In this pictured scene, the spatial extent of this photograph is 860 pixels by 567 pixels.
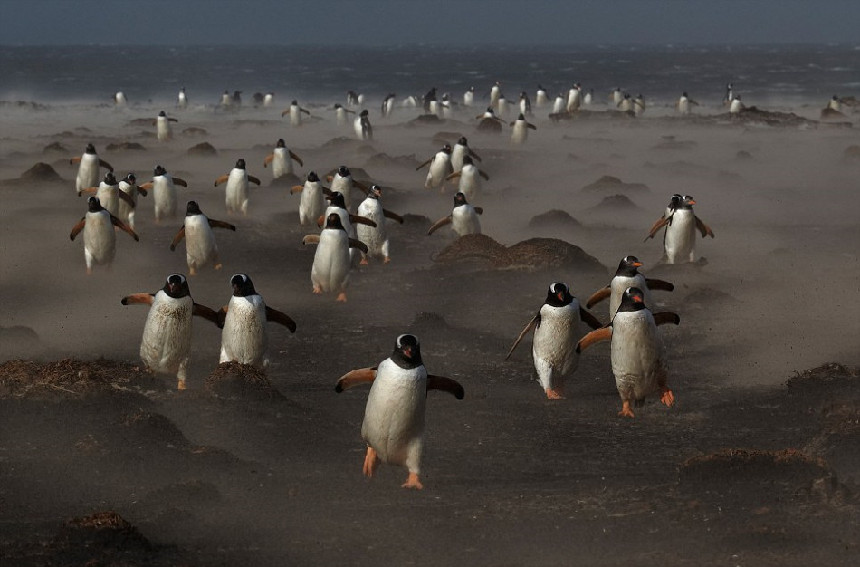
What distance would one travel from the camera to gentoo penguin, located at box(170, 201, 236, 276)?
51.2ft

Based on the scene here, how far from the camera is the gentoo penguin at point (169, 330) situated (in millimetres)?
10703

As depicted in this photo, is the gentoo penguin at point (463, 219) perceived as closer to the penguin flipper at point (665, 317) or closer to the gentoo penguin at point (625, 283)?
the gentoo penguin at point (625, 283)

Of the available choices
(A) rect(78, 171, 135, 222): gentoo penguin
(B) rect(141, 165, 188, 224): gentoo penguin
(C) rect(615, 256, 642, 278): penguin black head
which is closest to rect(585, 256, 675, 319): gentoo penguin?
(C) rect(615, 256, 642, 278): penguin black head

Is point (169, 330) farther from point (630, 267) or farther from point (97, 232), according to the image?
point (97, 232)

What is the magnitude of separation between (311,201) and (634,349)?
10541 mm

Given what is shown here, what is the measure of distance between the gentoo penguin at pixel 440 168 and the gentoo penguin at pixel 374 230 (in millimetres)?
7331

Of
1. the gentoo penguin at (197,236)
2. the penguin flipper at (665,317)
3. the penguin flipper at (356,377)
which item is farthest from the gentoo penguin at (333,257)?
the penguin flipper at (356,377)

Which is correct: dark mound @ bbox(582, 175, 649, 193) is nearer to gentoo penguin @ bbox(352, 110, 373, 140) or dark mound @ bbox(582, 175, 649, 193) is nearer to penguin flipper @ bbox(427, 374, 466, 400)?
gentoo penguin @ bbox(352, 110, 373, 140)

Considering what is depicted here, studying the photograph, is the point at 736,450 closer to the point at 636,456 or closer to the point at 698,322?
the point at 636,456

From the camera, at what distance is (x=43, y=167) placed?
80.8 ft

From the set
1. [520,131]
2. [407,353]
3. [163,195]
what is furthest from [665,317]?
[520,131]

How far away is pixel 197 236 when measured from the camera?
15664 millimetres

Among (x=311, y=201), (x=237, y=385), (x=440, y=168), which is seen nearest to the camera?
(x=237, y=385)

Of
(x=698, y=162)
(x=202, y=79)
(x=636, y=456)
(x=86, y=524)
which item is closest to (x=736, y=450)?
(x=636, y=456)
